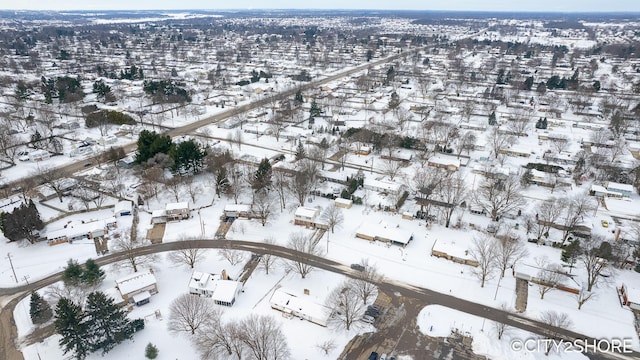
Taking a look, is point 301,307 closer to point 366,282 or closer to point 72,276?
point 366,282

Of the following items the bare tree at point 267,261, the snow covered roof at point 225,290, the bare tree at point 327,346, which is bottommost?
the bare tree at point 327,346

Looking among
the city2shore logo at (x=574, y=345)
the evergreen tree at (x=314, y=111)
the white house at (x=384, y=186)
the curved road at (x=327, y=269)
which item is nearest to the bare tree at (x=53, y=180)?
the curved road at (x=327, y=269)

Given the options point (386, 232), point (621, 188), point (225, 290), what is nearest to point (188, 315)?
point (225, 290)

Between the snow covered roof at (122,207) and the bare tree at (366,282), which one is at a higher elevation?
the snow covered roof at (122,207)

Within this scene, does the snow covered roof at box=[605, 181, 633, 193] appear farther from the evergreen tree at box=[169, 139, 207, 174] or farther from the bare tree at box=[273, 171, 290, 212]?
the evergreen tree at box=[169, 139, 207, 174]

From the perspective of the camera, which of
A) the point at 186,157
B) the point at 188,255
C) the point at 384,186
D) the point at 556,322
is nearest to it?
the point at 556,322

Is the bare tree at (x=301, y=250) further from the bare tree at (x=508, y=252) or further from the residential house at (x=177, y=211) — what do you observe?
the bare tree at (x=508, y=252)

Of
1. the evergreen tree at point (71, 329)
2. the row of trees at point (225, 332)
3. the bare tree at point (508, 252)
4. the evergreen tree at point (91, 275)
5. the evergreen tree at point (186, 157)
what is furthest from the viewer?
the evergreen tree at point (186, 157)
